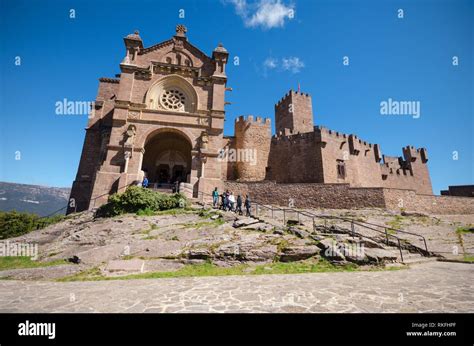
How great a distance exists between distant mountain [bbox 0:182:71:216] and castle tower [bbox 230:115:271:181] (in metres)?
163

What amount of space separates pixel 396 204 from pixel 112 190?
82.0 feet

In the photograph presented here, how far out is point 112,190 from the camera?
1830cm

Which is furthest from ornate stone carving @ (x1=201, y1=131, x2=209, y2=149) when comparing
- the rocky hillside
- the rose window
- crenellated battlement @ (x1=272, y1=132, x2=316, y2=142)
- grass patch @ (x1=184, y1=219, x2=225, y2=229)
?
crenellated battlement @ (x1=272, y1=132, x2=316, y2=142)

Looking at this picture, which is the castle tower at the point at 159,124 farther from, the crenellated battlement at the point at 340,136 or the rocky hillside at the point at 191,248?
the crenellated battlement at the point at 340,136

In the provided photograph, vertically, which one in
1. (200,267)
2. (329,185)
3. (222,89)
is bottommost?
(200,267)

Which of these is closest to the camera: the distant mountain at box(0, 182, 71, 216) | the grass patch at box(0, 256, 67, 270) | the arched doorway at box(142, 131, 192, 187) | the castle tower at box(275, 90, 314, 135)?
the grass patch at box(0, 256, 67, 270)

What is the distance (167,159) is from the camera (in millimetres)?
24312

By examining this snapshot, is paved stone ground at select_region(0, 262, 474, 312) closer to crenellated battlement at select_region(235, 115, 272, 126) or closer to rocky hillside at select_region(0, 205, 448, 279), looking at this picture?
rocky hillside at select_region(0, 205, 448, 279)

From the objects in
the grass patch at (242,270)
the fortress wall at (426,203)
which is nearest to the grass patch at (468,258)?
the grass patch at (242,270)

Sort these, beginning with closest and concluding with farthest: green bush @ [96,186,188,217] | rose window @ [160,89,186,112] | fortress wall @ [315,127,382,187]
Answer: green bush @ [96,186,188,217] → rose window @ [160,89,186,112] → fortress wall @ [315,127,382,187]

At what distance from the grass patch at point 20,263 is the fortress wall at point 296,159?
2205cm

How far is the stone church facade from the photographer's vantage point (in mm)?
19891
